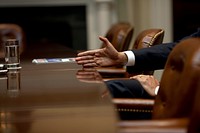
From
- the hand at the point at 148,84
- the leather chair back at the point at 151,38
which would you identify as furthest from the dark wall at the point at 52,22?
the hand at the point at 148,84

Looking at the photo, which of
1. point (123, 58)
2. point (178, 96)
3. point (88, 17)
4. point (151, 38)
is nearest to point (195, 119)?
point (178, 96)

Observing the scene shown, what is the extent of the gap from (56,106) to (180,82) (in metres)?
0.38

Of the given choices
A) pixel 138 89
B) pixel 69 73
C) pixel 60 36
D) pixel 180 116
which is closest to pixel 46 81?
pixel 69 73

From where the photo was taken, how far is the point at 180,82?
4.32 ft

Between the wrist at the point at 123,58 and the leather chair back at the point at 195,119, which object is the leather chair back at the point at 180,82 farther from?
the wrist at the point at 123,58

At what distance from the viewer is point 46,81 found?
167cm

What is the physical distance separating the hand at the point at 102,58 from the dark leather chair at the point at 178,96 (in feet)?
1.70

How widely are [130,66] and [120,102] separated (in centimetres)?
41

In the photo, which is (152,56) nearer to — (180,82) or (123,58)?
(123,58)

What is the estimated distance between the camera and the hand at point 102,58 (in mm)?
2033

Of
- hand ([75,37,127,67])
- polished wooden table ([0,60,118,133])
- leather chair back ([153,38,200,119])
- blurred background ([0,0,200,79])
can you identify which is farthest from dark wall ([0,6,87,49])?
leather chair back ([153,38,200,119])

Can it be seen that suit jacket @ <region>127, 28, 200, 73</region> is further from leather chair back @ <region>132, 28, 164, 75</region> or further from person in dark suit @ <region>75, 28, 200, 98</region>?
leather chair back @ <region>132, 28, 164, 75</region>

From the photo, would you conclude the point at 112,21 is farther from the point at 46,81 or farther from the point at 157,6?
the point at 46,81

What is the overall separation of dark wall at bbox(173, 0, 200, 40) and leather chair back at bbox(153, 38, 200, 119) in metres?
3.39
